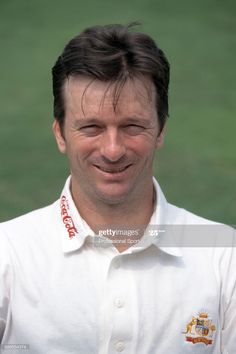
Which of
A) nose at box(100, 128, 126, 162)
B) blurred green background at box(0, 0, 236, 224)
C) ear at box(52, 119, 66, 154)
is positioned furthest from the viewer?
blurred green background at box(0, 0, 236, 224)

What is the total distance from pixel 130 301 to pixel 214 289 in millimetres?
231

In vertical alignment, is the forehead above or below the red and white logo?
above

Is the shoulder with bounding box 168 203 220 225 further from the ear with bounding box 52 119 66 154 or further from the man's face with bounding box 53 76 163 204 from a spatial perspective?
the ear with bounding box 52 119 66 154

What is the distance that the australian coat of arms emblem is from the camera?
213 centimetres

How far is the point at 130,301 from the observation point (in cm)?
212

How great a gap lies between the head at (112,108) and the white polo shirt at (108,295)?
15cm

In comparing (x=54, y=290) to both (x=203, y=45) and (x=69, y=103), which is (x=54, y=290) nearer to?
(x=69, y=103)

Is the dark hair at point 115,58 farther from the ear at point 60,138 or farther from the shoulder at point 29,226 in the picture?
the shoulder at point 29,226

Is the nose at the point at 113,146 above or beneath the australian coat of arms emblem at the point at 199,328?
above

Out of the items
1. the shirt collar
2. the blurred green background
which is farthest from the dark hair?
the blurred green background

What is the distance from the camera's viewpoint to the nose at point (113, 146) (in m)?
2.10

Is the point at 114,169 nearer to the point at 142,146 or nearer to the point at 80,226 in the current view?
the point at 142,146

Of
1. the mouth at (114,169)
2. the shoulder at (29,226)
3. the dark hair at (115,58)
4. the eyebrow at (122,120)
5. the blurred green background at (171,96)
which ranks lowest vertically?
the shoulder at (29,226)

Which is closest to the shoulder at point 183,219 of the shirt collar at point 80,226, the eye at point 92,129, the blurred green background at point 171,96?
the shirt collar at point 80,226
